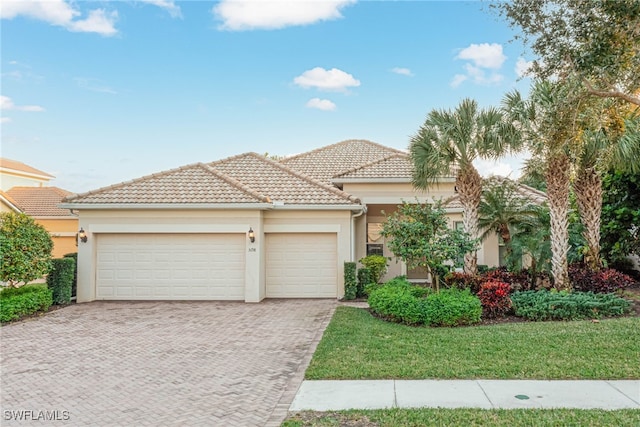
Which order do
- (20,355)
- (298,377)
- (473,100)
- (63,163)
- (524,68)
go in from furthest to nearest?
1. (63,163)
2. (473,100)
3. (524,68)
4. (20,355)
5. (298,377)

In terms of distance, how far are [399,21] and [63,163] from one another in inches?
655

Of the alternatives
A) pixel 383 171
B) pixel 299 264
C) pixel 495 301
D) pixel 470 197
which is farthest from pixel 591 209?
pixel 299 264

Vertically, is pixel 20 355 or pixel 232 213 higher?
pixel 232 213

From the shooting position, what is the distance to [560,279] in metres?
11.6

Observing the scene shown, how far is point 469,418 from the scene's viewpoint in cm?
484

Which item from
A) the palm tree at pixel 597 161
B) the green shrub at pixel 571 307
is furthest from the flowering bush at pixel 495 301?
the palm tree at pixel 597 161

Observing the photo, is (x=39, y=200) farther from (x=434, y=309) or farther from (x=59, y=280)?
(x=434, y=309)

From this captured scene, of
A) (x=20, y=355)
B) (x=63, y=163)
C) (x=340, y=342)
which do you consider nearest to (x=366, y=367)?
(x=340, y=342)

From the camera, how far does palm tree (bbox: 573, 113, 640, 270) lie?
11.6m

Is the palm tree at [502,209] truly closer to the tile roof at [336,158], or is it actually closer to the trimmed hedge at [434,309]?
the trimmed hedge at [434,309]

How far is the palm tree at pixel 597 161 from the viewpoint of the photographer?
1158 cm

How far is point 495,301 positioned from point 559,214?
3546mm

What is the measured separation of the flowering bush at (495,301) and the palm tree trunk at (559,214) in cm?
209

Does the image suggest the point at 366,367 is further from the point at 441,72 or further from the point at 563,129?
the point at 441,72
